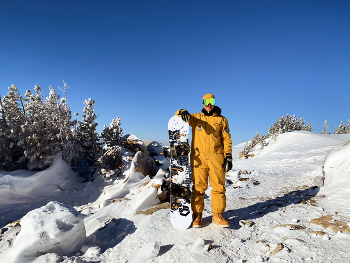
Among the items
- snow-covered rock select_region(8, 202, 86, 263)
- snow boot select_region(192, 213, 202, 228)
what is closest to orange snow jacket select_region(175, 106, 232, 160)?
snow boot select_region(192, 213, 202, 228)

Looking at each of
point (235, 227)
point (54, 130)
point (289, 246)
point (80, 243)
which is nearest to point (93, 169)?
point (54, 130)

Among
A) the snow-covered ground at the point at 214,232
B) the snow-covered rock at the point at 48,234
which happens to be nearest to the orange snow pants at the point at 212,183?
the snow-covered ground at the point at 214,232

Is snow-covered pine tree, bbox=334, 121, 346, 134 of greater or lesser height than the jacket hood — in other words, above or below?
above

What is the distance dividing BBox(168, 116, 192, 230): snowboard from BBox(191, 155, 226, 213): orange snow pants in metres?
0.19

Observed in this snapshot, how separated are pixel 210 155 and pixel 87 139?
1252 centimetres

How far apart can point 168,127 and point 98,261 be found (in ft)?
9.26

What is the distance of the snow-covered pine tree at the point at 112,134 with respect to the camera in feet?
50.3

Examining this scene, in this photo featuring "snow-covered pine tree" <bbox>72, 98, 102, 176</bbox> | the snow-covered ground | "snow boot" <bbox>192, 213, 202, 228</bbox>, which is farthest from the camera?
"snow-covered pine tree" <bbox>72, 98, 102, 176</bbox>

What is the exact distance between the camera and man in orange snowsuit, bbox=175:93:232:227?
3.63m

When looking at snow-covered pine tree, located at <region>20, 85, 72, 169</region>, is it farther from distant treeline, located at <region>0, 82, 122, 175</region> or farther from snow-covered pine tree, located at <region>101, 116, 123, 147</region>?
snow-covered pine tree, located at <region>101, 116, 123, 147</region>

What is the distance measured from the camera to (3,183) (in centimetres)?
952

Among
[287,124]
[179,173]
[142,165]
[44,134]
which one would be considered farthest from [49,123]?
[287,124]

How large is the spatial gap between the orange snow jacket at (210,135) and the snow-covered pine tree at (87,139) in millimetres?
10919

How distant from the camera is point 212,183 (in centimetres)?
367
